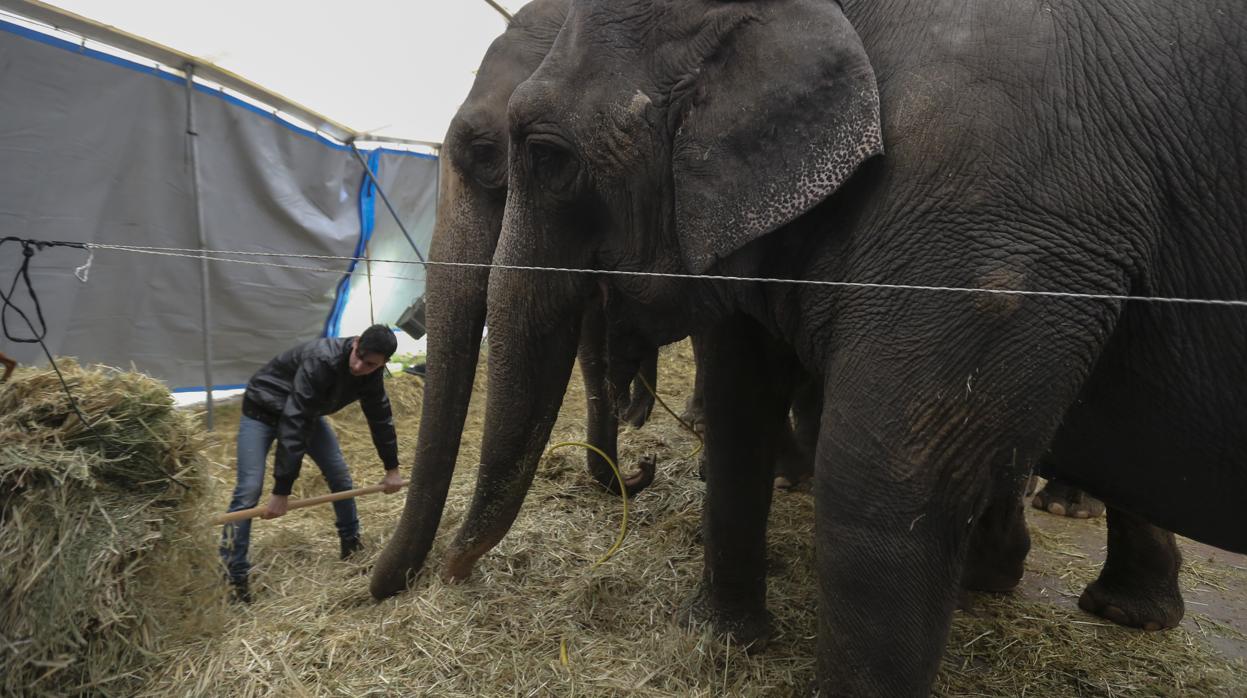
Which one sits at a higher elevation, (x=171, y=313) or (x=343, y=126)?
(x=343, y=126)

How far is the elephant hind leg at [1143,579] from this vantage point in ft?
10.5

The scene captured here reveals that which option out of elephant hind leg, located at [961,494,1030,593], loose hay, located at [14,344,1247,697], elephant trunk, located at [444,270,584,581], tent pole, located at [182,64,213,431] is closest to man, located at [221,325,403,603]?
loose hay, located at [14,344,1247,697]

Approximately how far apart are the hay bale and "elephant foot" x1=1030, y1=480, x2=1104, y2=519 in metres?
4.55

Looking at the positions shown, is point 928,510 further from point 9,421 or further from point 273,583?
point 273,583

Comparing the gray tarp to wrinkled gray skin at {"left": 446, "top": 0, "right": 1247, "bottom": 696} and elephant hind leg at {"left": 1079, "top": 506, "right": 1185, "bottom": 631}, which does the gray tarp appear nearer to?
wrinkled gray skin at {"left": 446, "top": 0, "right": 1247, "bottom": 696}

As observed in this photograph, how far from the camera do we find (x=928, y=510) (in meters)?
1.66

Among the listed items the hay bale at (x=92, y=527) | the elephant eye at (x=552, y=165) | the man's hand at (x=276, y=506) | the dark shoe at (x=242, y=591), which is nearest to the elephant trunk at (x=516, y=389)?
the elephant eye at (x=552, y=165)

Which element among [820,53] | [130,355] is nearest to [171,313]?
[130,355]

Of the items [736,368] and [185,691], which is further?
[736,368]

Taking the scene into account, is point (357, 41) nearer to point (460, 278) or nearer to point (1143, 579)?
point (460, 278)

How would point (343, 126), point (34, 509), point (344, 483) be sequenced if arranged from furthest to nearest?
1. point (343, 126)
2. point (344, 483)
3. point (34, 509)

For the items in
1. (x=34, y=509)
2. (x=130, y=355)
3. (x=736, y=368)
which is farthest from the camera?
(x=130, y=355)

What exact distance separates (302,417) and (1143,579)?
12.2ft

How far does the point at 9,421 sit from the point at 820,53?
2422mm
